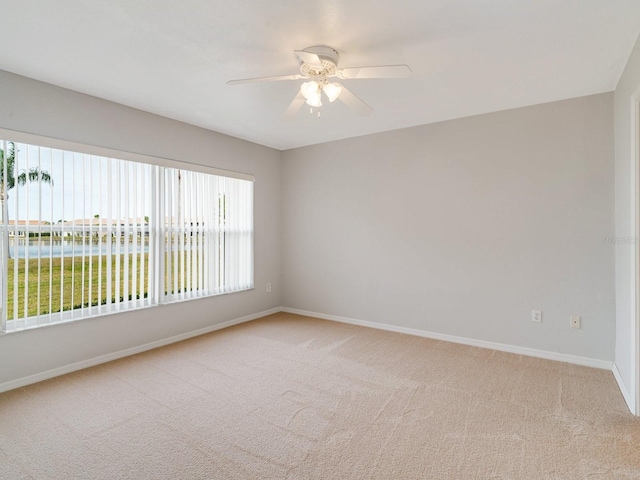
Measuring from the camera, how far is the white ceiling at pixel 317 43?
1.89m

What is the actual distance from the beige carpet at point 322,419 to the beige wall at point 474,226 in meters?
0.54

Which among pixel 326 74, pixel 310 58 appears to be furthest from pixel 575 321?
pixel 310 58

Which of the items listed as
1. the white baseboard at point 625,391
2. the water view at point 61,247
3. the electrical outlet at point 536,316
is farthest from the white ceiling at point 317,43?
the white baseboard at point 625,391

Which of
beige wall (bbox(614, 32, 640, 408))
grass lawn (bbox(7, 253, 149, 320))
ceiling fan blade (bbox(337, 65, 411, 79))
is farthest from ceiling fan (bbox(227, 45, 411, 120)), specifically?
grass lawn (bbox(7, 253, 149, 320))

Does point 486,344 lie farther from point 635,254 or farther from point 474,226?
point 635,254

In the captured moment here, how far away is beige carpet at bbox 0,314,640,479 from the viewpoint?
1818 mm

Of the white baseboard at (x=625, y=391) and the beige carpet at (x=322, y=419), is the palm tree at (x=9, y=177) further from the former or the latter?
the white baseboard at (x=625, y=391)

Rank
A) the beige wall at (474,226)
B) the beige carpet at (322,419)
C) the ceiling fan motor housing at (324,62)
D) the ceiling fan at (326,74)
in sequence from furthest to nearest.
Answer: the beige wall at (474,226)
the ceiling fan motor housing at (324,62)
the ceiling fan at (326,74)
the beige carpet at (322,419)

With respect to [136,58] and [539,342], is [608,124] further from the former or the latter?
[136,58]

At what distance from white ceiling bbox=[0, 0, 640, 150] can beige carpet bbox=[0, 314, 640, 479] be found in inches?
102

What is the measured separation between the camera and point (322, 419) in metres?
2.27

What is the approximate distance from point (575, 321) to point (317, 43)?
343 cm

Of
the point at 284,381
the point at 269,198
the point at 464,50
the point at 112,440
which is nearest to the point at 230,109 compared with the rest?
the point at 269,198

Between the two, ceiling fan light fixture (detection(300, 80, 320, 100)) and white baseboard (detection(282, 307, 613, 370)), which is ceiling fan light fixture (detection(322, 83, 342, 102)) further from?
white baseboard (detection(282, 307, 613, 370))
